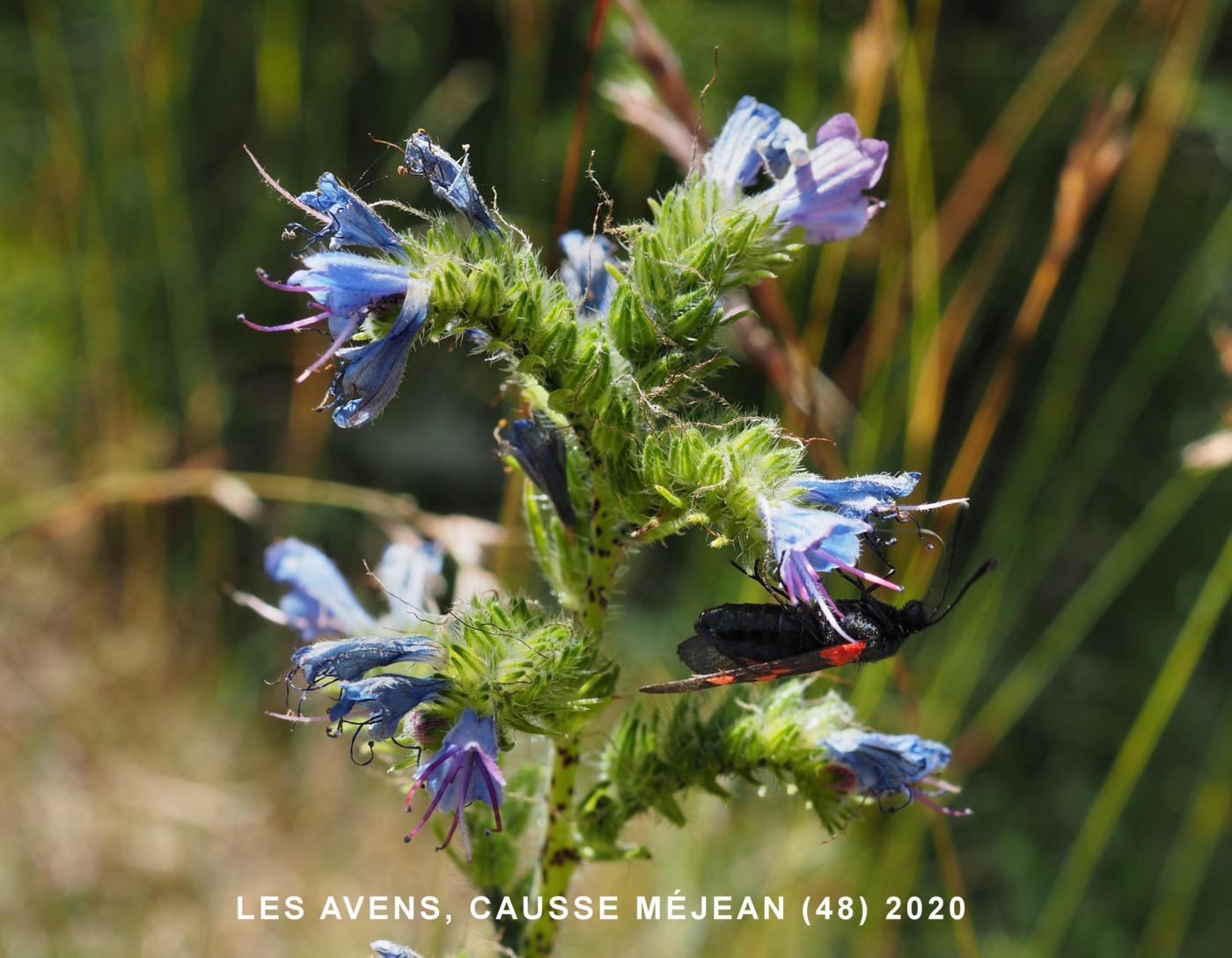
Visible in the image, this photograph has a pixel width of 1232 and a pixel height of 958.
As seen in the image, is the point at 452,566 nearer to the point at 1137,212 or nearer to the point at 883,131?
the point at 883,131

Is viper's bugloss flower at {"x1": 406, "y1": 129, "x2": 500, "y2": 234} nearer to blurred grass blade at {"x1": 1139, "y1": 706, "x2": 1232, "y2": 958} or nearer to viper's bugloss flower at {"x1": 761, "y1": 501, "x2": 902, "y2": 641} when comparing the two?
viper's bugloss flower at {"x1": 761, "y1": 501, "x2": 902, "y2": 641}

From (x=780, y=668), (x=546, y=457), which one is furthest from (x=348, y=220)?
(x=780, y=668)

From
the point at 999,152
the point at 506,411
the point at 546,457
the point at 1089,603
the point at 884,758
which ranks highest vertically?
the point at 999,152

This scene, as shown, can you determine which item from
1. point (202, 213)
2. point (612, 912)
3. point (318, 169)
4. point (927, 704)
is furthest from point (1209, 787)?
point (202, 213)

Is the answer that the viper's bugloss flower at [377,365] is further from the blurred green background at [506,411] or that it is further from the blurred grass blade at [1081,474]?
the blurred grass blade at [1081,474]

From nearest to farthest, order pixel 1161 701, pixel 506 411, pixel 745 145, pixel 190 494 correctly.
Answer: pixel 745 145 < pixel 1161 701 < pixel 190 494 < pixel 506 411

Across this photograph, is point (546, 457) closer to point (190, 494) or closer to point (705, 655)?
point (705, 655)

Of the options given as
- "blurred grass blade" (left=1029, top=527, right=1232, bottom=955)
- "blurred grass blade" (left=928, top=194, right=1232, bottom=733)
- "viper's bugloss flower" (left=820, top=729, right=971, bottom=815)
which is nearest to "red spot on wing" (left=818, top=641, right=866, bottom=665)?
"viper's bugloss flower" (left=820, top=729, right=971, bottom=815)

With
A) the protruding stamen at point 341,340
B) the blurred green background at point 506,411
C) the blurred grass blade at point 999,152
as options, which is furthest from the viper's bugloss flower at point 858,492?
the blurred grass blade at point 999,152
